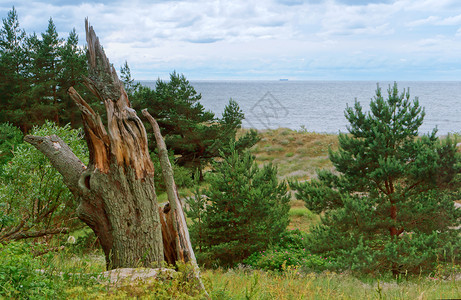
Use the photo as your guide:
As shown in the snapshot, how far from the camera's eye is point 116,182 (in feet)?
19.6

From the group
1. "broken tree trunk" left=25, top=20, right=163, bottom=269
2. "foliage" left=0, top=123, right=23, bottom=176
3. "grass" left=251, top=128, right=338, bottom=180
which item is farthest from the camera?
"grass" left=251, top=128, right=338, bottom=180

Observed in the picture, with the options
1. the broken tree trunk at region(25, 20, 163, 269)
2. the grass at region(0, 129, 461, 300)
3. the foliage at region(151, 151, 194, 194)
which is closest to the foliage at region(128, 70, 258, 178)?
the foliage at region(151, 151, 194, 194)

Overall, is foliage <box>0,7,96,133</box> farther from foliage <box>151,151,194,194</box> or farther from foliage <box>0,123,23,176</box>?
foliage <box>151,151,194,194</box>

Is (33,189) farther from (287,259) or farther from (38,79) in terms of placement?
(38,79)

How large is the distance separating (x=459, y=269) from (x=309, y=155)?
26907 millimetres

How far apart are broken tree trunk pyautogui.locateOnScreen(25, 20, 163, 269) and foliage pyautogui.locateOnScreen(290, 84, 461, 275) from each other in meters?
6.92

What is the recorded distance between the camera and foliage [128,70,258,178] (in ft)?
84.9

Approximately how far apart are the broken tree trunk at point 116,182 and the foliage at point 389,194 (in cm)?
692

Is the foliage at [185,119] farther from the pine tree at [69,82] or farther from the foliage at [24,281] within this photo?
the foliage at [24,281]

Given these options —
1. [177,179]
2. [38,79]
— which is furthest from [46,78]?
[177,179]

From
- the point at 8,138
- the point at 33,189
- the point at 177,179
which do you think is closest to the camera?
the point at 33,189

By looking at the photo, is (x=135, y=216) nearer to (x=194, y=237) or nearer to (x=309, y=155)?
(x=194, y=237)

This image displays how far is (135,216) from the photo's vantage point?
5.98 meters

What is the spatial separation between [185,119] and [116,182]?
20065mm
